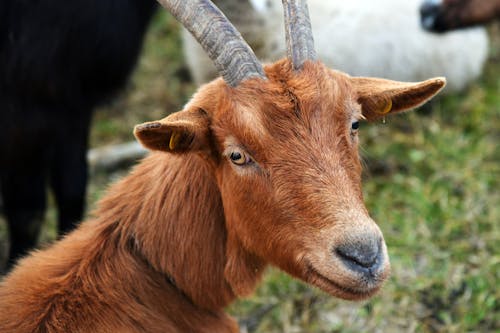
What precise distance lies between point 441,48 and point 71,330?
18.1ft

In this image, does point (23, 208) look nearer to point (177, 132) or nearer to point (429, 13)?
point (177, 132)

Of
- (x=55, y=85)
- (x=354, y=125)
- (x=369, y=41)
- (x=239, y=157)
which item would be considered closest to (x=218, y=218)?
(x=239, y=157)

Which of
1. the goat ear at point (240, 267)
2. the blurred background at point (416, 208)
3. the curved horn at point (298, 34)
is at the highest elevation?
the curved horn at point (298, 34)

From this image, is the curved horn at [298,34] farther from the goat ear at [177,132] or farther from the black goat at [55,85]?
the black goat at [55,85]

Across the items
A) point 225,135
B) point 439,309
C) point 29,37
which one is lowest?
point 439,309

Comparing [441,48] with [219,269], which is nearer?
[219,269]

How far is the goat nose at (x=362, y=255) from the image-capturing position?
126 inches

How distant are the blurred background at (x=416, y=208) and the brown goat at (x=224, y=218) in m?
1.00

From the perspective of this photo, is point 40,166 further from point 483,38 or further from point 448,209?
point 483,38

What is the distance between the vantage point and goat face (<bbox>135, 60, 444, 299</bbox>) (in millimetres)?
3281

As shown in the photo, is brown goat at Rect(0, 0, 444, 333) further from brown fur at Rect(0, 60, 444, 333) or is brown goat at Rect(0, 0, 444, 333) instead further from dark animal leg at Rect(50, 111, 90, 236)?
dark animal leg at Rect(50, 111, 90, 236)

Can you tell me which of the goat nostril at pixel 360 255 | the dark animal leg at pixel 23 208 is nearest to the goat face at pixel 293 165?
the goat nostril at pixel 360 255

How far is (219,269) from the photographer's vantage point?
396 centimetres

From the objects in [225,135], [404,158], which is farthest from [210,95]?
[404,158]
